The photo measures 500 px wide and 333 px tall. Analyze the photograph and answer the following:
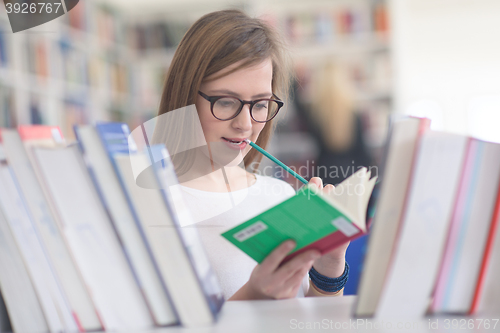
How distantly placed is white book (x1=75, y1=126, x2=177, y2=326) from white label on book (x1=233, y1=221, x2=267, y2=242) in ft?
0.32

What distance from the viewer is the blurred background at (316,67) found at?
2.38m

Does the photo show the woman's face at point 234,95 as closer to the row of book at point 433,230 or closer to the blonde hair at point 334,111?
the row of book at point 433,230

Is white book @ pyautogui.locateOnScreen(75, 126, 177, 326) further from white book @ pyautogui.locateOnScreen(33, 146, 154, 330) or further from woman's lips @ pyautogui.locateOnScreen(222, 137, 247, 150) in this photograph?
woman's lips @ pyautogui.locateOnScreen(222, 137, 247, 150)

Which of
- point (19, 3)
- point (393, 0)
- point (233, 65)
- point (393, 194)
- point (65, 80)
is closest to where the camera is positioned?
point (393, 194)

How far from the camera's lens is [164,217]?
0.44 m

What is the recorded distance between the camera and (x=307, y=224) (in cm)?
45

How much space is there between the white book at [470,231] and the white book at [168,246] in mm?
259

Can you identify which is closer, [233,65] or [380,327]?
[380,327]

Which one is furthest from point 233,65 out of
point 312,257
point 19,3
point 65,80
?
point 65,80

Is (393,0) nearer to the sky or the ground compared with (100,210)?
nearer to the sky

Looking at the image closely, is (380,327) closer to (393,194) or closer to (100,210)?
(393,194)

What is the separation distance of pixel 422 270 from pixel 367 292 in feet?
0.20

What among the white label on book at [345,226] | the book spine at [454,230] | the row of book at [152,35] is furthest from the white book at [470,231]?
the row of book at [152,35]

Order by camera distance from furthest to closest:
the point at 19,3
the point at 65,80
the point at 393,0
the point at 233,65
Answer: the point at 393,0
the point at 65,80
the point at 19,3
the point at 233,65
